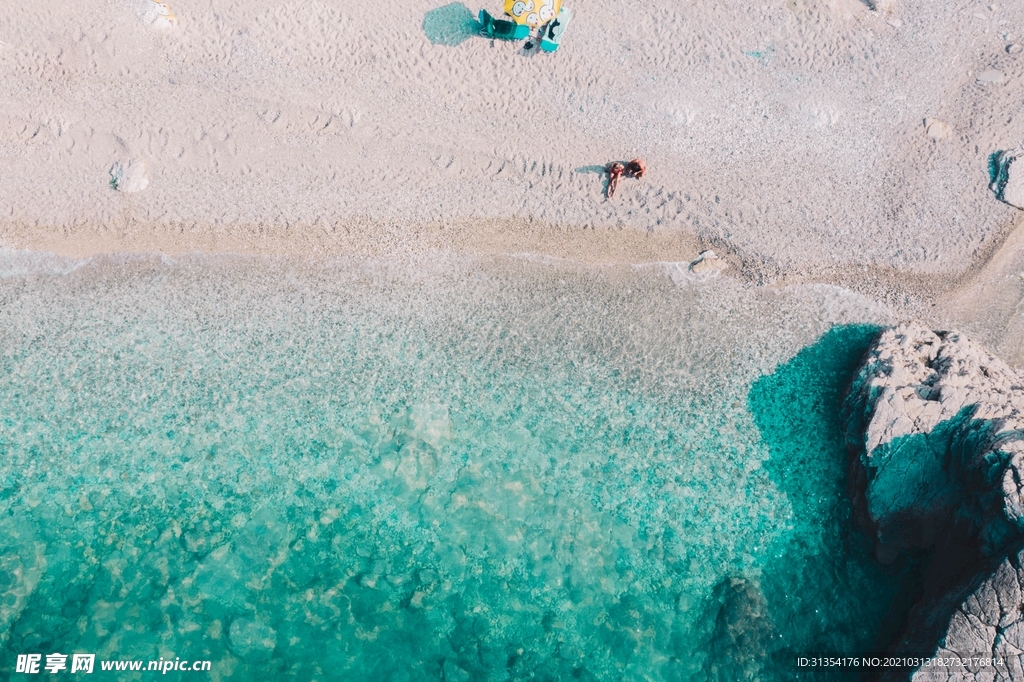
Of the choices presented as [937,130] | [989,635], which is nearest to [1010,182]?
[937,130]

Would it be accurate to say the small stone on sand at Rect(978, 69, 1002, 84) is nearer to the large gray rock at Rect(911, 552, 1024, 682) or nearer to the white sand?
the white sand

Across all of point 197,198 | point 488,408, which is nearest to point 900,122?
point 488,408

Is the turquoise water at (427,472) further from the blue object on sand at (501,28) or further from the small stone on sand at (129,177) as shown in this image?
the blue object on sand at (501,28)

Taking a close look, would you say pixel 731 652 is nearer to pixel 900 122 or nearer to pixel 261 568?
pixel 261 568

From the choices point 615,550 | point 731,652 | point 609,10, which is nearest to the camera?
point 731,652

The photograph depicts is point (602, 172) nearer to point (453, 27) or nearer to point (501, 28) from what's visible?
point (501, 28)
